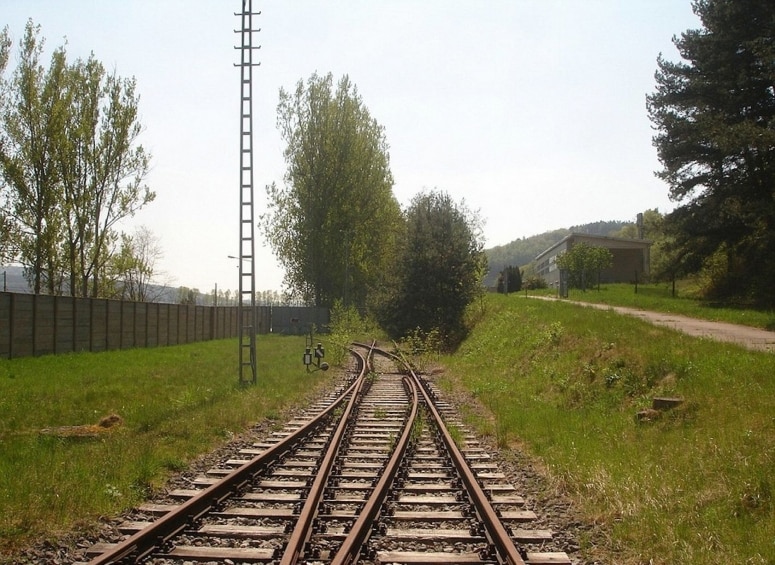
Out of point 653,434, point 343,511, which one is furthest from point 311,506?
point 653,434

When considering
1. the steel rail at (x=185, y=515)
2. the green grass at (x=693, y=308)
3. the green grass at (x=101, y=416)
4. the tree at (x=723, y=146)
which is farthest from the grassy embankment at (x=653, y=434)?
the tree at (x=723, y=146)

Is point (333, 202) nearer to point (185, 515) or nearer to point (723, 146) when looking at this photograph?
point (723, 146)

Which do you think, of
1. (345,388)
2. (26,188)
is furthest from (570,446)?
(26,188)

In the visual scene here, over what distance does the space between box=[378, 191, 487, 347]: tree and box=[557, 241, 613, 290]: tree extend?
15396 millimetres

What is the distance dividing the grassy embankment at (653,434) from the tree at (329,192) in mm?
38314

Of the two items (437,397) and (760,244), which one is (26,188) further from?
(760,244)

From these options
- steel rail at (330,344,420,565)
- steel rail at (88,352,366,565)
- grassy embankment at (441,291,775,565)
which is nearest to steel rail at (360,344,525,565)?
steel rail at (330,344,420,565)

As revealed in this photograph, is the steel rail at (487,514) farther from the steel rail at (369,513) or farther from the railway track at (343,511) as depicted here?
the steel rail at (369,513)

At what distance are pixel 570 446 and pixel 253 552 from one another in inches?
231

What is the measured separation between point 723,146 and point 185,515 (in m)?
27.1

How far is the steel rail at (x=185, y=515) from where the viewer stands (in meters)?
5.57

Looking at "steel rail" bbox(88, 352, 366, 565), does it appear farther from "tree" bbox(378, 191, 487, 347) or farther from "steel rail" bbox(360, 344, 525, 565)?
"tree" bbox(378, 191, 487, 347)

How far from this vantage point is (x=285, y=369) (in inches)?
949

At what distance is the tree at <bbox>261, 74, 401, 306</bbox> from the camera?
56.9 meters
